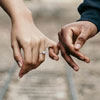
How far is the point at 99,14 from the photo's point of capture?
284 cm

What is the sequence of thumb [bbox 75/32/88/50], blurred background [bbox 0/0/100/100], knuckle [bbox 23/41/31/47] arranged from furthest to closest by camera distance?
1. blurred background [bbox 0/0/100/100]
2. thumb [bbox 75/32/88/50]
3. knuckle [bbox 23/41/31/47]

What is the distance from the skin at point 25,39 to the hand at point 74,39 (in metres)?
0.13

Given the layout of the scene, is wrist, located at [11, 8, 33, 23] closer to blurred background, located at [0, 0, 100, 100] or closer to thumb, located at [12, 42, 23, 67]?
thumb, located at [12, 42, 23, 67]

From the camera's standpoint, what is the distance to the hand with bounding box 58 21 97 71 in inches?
93.4

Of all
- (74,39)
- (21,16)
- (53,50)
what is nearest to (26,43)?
(21,16)

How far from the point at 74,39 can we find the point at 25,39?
0.35 metres

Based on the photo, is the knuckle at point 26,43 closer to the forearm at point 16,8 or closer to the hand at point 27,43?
the hand at point 27,43

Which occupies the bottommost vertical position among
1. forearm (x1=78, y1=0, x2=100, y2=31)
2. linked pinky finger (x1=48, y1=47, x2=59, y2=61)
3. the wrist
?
forearm (x1=78, y1=0, x2=100, y2=31)

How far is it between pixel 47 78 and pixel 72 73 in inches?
19.3

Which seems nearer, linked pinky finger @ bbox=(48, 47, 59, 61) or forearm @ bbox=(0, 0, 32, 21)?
forearm @ bbox=(0, 0, 32, 21)

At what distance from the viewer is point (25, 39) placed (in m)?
2.22

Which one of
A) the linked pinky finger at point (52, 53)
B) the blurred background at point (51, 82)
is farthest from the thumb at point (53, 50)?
the blurred background at point (51, 82)

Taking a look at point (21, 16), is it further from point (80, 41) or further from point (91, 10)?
point (91, 10)

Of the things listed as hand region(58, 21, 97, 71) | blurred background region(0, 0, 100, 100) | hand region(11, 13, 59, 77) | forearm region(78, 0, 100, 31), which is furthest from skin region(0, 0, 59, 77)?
blurred background region(0, 0, 100, 100)
